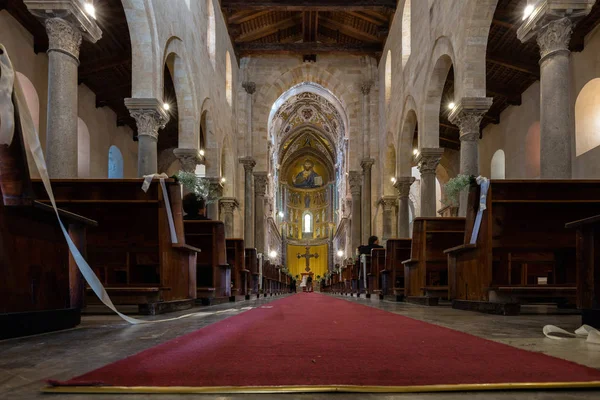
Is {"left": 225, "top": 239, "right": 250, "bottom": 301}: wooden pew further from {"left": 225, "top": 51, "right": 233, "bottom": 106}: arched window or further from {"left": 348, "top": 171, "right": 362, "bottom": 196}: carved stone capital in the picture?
{"left": 348, "top": 171, "right": 362, "bottom": 196}: carved stone capital

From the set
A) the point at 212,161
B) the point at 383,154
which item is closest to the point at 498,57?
the point at 383,154

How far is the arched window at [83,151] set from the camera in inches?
583

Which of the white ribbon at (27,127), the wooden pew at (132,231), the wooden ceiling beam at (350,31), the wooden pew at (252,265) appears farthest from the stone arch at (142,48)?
the wooden ceiling beam at (350,31)

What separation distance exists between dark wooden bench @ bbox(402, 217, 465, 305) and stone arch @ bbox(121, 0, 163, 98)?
5.17m

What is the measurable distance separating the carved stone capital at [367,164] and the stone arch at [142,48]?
1183 cm

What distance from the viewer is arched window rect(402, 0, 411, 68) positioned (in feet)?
48.0

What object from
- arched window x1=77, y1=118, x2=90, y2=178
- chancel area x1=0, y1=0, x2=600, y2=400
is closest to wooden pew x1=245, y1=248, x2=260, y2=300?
chancel area x1=0, y1=0, x2=600, y2=400

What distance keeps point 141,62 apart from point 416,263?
5699 mm

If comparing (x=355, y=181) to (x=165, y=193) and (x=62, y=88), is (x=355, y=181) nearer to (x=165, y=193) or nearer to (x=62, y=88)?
(x=62, y=88)

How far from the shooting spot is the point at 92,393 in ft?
4.12

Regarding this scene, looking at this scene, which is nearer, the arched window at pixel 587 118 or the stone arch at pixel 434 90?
the stone arch at pixel 434 90

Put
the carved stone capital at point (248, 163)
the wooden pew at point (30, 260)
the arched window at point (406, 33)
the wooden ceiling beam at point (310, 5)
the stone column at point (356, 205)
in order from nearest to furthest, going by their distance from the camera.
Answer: the wooden pew at point (30, 260)
the arched window at point (406, 33)
the wooden ceiling beam at point (310, 5)
the carved stone capital at point (248, 163)
the stone column at point (356, 205)

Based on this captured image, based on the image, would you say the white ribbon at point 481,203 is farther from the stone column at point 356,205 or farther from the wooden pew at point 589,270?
the stone column at point 356,205

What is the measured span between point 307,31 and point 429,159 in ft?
30.9
